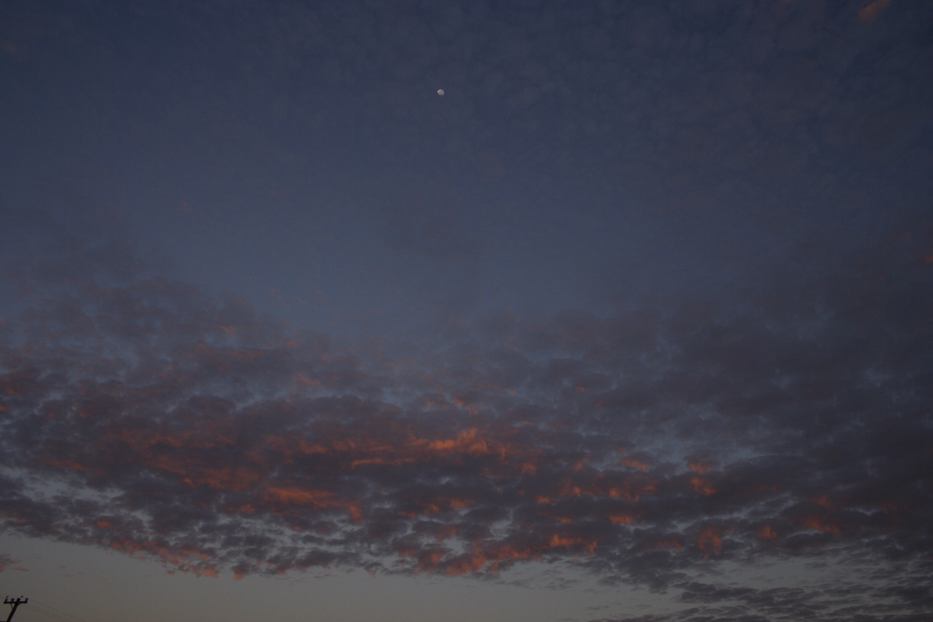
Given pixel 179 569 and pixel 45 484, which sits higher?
pixel 45 484

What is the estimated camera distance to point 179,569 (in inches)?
1459

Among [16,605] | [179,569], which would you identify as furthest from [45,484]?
[16,605]

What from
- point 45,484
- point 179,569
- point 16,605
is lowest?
point 16,605

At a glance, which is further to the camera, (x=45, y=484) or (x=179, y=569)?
(x=179, y=569)

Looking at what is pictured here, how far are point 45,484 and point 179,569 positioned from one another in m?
13.9

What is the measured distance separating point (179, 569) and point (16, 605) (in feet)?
68.6

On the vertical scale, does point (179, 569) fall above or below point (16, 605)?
above

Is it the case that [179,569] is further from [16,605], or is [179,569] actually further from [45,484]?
[16,605]

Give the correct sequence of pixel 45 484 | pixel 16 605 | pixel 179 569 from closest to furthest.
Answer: pixel 45 484
pixel 179 569
pixel 16 605

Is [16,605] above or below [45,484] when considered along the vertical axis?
below

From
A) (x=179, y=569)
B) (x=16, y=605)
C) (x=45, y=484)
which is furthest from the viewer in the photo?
(x=16, y=605)

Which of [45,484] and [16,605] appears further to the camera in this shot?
[16,605]

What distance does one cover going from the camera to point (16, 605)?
4062 cm
